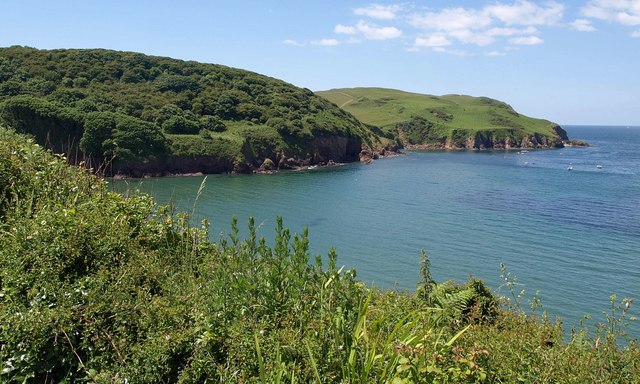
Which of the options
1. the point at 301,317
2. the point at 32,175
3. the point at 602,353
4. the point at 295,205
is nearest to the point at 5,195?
the point at 32,175

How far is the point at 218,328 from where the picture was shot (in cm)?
458

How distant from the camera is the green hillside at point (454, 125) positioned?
136625mm

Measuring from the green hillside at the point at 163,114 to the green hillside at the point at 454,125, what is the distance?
42421 mm

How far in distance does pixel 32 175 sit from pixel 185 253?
2.60m

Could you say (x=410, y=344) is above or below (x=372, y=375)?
above

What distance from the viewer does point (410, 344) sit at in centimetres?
393

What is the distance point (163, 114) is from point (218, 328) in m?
73.4

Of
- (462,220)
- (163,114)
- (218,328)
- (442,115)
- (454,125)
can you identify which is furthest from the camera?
(442,115)

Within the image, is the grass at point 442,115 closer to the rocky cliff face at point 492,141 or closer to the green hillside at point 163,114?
the rocky cliff face at point 492,141

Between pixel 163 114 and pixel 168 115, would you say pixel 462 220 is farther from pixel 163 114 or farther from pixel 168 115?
pixel 163 114

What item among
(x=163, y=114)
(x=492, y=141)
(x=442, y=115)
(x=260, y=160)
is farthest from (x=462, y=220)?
(x=442, y=115)

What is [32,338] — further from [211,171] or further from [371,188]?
[211,171]

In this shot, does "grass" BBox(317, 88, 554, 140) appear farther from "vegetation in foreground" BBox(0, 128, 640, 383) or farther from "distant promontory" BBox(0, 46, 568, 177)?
"vegetation in foreground" BBox(0, 128, 640, 383)

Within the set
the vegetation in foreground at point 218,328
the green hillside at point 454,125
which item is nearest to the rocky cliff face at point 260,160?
the green hillside at point 454,125
